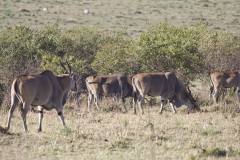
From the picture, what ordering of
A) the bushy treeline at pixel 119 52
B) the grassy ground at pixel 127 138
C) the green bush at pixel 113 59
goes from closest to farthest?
the grassy ground at pixel 127 138, the bushy treeline at pixel 119 52, the green bush at pixel 113 59

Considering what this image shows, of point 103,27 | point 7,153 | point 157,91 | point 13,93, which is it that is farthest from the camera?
point 103,27

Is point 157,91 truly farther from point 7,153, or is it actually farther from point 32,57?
point 7,153

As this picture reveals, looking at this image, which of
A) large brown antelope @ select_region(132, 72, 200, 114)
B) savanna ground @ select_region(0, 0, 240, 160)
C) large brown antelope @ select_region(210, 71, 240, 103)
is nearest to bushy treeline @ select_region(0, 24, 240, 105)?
large brown antelope @ select_region(210, 71, 240, 103)

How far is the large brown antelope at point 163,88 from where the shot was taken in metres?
17.9

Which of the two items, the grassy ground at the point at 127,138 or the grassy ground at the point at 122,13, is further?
the grassy ground at the point at 122,13

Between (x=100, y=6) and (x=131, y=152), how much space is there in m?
40.3

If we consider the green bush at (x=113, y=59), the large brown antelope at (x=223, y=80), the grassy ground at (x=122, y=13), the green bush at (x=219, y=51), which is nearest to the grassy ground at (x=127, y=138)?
the large brown antelope at (x=223, y=80)

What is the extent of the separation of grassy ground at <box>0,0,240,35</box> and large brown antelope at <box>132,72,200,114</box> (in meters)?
20.3

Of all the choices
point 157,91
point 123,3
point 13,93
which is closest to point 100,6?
point 123,3

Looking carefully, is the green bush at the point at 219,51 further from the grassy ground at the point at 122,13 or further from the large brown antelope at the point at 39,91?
the grassy ground at the point at 122,13

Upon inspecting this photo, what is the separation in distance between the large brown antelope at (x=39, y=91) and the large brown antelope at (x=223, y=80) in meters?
7.37

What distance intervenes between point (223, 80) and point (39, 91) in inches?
354

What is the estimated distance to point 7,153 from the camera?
11.1m

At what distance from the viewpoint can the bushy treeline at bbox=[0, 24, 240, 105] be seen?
20797 millimetres
